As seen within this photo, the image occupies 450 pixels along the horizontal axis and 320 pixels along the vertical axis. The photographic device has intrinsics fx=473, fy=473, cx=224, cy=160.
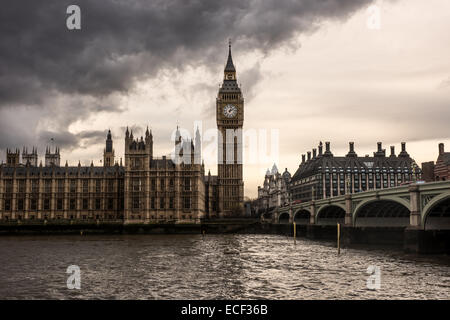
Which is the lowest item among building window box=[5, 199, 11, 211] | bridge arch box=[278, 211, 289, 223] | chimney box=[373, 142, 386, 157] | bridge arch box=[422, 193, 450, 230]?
bridge arch box=[278, 211, 289, 223]

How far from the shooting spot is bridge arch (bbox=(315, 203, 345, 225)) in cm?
8118

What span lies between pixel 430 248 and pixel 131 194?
88153mm

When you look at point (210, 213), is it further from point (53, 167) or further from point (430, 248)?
point (430, 248)

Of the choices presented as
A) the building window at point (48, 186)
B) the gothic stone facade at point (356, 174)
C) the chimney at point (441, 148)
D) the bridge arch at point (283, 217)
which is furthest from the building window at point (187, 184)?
the chimney at point (441, 148)

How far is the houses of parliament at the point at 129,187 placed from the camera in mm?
122125

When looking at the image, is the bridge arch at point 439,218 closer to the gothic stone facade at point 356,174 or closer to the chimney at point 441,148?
the chimney at point 441,148

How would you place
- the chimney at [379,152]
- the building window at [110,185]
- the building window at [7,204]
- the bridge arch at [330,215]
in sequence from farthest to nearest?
the chimney at [379,152], the building window at [110,185], the building window at [7,204], the bridge arch at [330,215]

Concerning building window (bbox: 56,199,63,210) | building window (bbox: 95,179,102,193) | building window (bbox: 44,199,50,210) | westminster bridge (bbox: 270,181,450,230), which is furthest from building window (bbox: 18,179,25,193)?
westminster bridge (bbox: 270,181,450,230)

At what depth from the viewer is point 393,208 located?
64.4 meters

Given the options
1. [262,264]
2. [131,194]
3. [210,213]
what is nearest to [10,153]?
[131,194]

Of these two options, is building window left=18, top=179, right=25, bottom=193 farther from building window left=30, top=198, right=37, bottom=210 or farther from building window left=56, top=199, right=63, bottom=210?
building window left=56, top=199, right=63, bottom=210

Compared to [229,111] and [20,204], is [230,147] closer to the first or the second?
[229,111]

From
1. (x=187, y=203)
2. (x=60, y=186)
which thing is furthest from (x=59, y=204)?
(x=187, y=203)

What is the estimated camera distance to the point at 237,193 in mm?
151250
